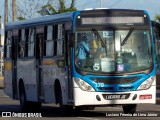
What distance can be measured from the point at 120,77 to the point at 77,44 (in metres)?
1.49

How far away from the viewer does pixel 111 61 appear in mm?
20578

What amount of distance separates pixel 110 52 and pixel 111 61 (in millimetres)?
253

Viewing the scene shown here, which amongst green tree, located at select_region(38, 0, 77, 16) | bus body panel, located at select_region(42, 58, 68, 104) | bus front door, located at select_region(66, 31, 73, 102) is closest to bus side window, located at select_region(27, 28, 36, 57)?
bus body panel, located at select_region(42, 58, 68, 104)

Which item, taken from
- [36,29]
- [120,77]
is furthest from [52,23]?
[120,77]

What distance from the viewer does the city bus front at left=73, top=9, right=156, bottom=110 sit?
67.3ft

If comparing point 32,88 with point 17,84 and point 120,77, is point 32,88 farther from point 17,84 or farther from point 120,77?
point 120,77

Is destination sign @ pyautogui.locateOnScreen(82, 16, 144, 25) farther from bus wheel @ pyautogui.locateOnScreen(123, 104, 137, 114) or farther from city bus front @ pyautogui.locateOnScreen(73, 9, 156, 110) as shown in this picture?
bus wheel @ pyautogui.locateOnScreen(123, 104, 137, 114)

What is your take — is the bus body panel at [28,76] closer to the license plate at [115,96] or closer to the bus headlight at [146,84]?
the license plate at [115,96]

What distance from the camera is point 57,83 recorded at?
2209 centimetres

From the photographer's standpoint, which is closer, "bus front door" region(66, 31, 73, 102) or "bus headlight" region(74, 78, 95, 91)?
"bus headlight" region(74, 78, 95, 91)

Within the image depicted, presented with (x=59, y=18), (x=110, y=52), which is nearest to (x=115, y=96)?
(x=110, y=52)

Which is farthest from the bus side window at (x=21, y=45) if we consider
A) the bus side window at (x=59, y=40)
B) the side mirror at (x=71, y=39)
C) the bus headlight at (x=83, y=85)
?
the bus headlight at (x=83, y=85)

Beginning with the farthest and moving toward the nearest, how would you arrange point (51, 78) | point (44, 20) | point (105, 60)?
point (44, 20), point (51, 78), point (105, 60)

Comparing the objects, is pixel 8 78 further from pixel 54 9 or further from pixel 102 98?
pixel 54 9
